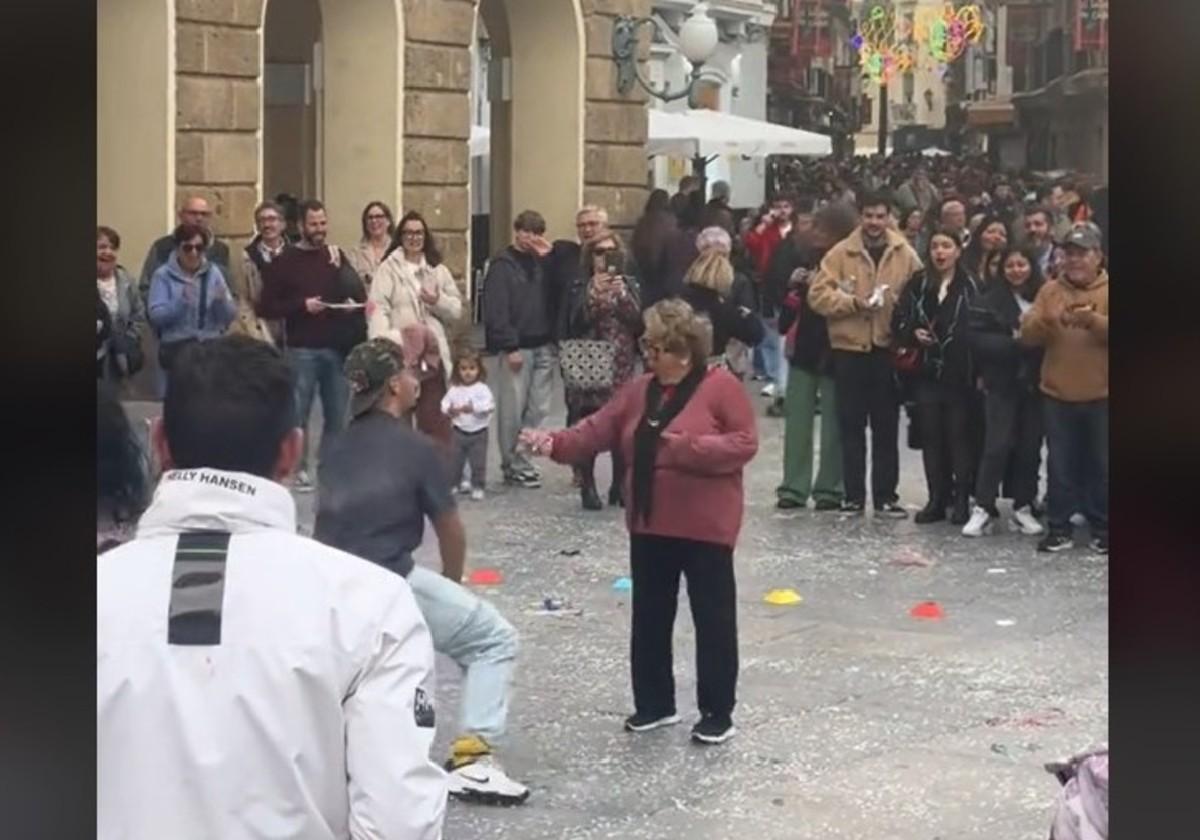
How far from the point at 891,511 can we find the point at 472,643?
20.7 feet

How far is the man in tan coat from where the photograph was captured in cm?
1233

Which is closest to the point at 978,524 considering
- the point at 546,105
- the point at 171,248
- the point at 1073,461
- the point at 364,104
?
the point at 1073,461

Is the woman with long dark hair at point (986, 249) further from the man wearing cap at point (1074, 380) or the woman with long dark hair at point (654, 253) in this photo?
the woman with long dark hair at point (654, 253)

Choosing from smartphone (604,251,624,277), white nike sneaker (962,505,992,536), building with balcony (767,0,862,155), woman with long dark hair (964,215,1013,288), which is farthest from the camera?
building with balcony (767,0,862,155)

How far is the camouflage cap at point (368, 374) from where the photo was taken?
6418 mm

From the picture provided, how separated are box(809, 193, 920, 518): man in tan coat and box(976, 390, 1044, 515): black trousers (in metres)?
0.62

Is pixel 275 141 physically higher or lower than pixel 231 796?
higher

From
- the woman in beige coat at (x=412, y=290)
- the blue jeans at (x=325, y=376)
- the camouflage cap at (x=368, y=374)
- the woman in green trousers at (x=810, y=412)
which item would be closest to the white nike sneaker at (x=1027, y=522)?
the woman in green trousers at (x=810, y=412)

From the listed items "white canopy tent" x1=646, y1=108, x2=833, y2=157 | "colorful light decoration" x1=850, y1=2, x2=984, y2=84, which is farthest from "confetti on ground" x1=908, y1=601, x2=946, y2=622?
"colorful light decoration" x1=850, y1=2, x2=984, y2=84

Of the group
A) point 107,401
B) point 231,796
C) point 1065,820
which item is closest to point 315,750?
point 231,796

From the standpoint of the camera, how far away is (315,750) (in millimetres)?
2705

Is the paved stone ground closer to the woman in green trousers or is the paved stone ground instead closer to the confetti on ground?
the confetti on ground

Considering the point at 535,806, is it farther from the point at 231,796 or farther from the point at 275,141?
the point at 275,141

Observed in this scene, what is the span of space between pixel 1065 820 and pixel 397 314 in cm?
927
